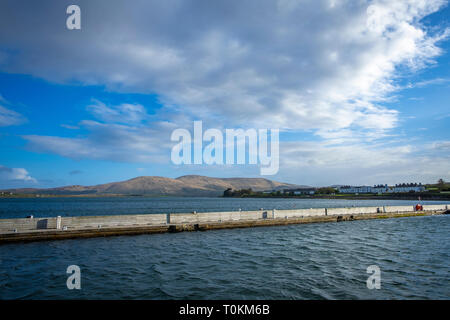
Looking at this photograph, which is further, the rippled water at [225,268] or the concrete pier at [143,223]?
the concrete pier at [143,223]

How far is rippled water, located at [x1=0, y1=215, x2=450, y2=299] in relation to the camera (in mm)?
12923

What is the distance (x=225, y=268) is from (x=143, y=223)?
707 inches

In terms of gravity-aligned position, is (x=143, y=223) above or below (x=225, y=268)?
above

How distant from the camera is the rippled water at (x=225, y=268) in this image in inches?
509

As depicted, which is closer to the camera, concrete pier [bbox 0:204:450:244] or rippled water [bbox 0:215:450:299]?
rippled water [bbox 0:215:450:299]

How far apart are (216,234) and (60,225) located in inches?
661

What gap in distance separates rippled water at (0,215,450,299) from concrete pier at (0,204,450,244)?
141 centimetres

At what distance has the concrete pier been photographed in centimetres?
2595

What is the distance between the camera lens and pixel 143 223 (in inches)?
1270

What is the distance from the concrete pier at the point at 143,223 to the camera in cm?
2595

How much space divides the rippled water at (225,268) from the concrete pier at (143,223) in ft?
4.63

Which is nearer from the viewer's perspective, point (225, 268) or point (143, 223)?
point (225, 268)
